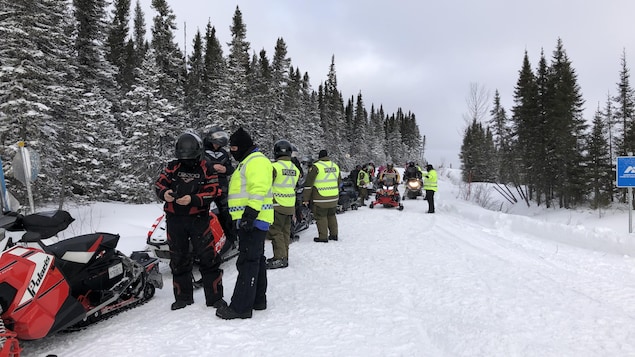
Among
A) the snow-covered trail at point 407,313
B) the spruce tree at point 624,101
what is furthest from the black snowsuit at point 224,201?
the spruce tree at point 624,101

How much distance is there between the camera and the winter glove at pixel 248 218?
13.3 ft

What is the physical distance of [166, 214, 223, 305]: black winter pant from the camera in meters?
4.29

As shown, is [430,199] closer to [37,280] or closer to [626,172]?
[626,172]

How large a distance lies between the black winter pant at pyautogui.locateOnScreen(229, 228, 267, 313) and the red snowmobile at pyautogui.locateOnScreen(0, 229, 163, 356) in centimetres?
129

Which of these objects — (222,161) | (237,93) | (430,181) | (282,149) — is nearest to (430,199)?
(430,181)

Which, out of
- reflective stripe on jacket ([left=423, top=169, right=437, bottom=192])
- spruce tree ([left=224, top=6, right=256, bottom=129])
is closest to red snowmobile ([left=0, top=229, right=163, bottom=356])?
reflective stripe on jacket ([left=423, top=169, right=437, bottom=192])

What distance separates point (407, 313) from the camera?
426cm

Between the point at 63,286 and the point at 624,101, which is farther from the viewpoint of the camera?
the point at 624,101

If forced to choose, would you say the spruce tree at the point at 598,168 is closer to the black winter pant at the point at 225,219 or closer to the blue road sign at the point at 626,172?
the blue road sign at the point at 626,172

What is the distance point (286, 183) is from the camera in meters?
6.35

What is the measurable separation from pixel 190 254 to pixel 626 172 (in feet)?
34.0

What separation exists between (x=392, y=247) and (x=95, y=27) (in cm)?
2519

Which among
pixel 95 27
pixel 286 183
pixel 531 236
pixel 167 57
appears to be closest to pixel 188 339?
pixel 286 183

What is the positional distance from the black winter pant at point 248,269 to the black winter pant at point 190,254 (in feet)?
1.12
